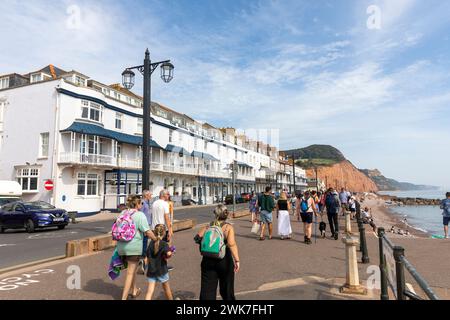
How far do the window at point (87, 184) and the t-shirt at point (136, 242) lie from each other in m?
24.2

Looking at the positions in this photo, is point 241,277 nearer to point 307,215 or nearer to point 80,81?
point 307,215

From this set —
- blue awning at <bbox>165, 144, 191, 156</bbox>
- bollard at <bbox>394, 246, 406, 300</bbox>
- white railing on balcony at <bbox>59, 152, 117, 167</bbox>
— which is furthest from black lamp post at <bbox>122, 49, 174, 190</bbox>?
blue awning at <bbox>165, 144, 191, 156</bbox>

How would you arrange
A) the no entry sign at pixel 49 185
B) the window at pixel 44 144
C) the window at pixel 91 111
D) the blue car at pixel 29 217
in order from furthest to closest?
the window at pixel 91 111 < the window at pixel 44 144 < the no entry sign at pixel 49 185 < the blue car at pixel 29 217

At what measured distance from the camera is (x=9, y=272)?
721 cm

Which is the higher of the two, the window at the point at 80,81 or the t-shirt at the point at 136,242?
the window at the point at 80,81

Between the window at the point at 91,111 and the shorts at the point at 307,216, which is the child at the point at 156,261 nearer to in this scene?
the shorts at the point at 307,216

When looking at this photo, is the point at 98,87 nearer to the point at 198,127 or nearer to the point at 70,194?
the point at 70,194

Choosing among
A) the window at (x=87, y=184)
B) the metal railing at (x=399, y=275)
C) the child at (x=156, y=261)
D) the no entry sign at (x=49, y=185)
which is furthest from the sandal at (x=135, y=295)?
the window at (x=87, y=184)

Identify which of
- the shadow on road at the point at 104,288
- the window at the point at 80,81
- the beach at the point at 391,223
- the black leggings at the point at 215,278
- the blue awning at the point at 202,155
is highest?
the window at the point at 80,81

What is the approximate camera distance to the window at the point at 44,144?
26.5m

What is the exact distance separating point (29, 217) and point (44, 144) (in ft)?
42.9

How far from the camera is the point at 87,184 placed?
27.4 metres

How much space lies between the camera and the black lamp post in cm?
1011
